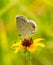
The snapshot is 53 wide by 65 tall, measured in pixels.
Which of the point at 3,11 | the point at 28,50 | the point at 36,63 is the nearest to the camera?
the point at 28,50

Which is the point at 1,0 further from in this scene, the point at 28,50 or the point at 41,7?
the point at 28,50

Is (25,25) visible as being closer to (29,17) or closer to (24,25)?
(24,25)

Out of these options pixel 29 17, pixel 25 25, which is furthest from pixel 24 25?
pixel 29 17

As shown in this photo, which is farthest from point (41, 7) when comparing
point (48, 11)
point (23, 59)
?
point (23, 59)

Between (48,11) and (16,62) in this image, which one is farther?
(48,11)

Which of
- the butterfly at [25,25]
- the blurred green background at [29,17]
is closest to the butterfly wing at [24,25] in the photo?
the butterfly at [25,25]

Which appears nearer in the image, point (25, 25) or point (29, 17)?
point (25, 25)

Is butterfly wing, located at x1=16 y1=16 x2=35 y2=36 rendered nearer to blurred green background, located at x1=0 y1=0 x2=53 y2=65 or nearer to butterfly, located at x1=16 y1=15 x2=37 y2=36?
butterfly, located at x1=16 y1=15 x2=37 y2=36
